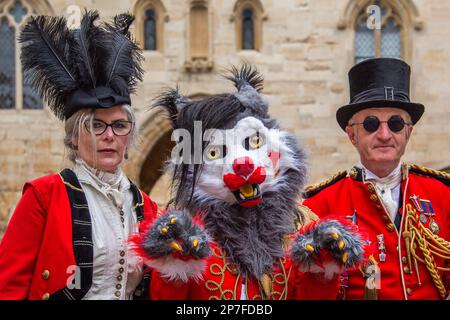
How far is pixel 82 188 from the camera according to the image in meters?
4.41

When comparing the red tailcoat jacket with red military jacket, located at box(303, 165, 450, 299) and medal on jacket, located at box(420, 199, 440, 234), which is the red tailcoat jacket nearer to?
red military jacket, located at box(303, 165, 450, 299)

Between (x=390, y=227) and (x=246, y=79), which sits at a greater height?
(x=246, y=79)

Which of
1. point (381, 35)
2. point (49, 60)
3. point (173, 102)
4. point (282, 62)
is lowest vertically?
point (173, 102)

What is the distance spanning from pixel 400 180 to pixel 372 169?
6.6 inches

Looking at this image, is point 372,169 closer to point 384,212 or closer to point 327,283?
point 384,212

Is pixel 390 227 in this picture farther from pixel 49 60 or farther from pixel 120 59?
pixel 49 60

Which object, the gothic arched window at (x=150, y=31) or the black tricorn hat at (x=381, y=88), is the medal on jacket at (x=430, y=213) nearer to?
the black tricorn hat at (x=381, y=88)

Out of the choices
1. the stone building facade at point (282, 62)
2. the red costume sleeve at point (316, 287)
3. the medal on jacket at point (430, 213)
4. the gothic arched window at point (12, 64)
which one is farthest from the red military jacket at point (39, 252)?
the gothic arched window at point (12, 64)

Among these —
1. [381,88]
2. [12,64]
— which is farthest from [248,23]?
[381,88]

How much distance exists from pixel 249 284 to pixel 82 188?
2.99ft

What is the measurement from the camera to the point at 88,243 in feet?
14.0

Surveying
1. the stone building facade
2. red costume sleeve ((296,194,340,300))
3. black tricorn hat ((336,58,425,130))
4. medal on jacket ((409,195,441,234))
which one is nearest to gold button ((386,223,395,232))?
medal on jacket ((409,195,441,234))

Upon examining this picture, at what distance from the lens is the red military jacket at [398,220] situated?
4.68m

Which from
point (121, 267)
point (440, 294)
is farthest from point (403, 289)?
point (121, 267)
